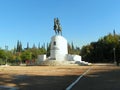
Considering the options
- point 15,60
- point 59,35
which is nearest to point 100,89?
point 59,35

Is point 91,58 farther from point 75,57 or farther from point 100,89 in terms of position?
point 100,89

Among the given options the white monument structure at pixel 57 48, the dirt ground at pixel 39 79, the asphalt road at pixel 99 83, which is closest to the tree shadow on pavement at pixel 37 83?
the dirt ground at pixel 39 79

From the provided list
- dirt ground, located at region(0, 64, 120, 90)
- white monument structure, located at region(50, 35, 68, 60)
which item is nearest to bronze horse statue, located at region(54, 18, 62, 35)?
white monument structure, located at region(50, 35, 68, 60)

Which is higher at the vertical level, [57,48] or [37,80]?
[57,48]

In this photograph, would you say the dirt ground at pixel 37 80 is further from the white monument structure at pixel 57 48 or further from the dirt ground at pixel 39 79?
the white monument structure at pixel 57 48

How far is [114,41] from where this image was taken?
102 m

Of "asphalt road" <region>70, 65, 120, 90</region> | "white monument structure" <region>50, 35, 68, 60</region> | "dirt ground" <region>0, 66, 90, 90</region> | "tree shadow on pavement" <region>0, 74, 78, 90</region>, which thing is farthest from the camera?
"white monument structure" <region>50, 35, 68, 60</region>

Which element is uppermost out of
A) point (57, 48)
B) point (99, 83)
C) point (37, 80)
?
point (57, 48)

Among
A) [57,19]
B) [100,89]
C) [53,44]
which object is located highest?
[57,19]

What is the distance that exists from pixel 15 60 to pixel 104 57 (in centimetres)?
3361

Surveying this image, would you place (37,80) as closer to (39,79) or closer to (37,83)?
(39,79)

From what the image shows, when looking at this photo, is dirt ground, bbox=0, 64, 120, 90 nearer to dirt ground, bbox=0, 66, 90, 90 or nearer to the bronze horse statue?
dirt ground, bbox=0, 66, 90, 90

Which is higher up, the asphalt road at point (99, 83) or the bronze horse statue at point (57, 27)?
the bronze horse statue at point (57, 27)

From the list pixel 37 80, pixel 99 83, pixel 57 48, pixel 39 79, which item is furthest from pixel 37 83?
pixel 57 48
